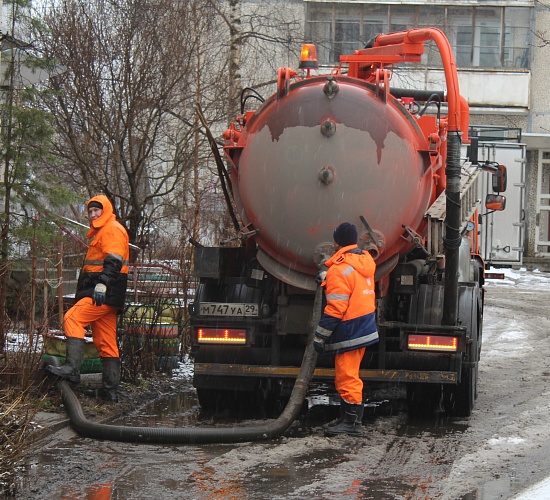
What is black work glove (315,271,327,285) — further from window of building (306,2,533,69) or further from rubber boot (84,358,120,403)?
window of building (306,2,533,69)

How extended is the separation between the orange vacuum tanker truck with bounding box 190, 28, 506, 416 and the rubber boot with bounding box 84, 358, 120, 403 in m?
0.74

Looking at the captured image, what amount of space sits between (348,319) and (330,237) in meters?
0.67

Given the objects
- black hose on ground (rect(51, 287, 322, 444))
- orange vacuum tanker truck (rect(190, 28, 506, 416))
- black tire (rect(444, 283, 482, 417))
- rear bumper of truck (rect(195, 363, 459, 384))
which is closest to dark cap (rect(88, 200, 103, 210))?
orange vacuum tanker truck (rect(190, 28, 506, 416))

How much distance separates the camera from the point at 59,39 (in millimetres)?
12250

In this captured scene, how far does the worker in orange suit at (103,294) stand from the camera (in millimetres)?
8172

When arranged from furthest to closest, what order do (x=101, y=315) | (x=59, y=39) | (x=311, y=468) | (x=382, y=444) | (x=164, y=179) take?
(x=164, y=179) → (x=59, y=39) → (x=101, y=315) → (x=382, y=444) → (x=311, y=468)

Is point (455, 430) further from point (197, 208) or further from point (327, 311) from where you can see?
point (197, 208)

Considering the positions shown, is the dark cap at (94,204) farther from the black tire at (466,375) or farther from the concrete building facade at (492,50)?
the concrete building facade at (492,50)

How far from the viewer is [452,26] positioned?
30.0 metres

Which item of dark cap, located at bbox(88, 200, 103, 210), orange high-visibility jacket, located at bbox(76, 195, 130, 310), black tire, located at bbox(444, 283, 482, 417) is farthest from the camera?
dark cap, located at bbox(88, 200, 103, 210)

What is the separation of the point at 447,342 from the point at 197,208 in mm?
7135

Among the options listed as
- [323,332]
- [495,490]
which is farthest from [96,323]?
[495,490]

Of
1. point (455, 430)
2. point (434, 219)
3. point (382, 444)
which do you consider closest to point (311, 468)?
point (382, 444)

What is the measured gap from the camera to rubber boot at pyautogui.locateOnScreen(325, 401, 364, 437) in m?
7.32
